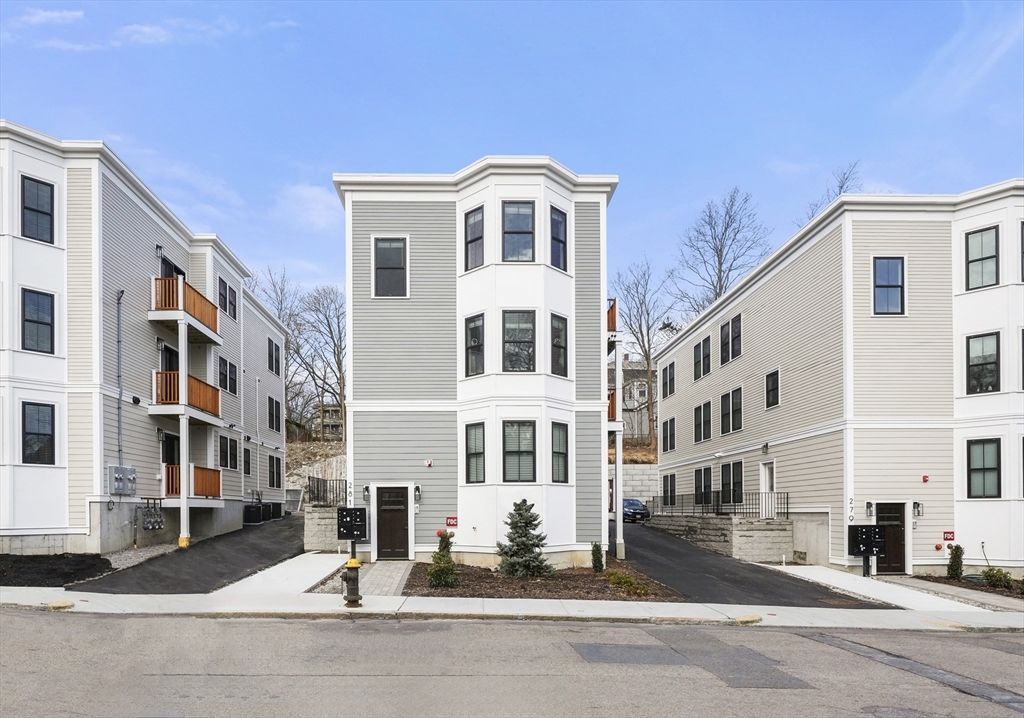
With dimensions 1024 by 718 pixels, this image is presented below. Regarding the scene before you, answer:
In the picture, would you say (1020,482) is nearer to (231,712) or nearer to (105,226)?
(231,712)

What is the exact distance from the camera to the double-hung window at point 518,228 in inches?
882

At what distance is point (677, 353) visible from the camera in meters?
41.9

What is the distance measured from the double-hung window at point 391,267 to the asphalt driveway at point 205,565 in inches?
304

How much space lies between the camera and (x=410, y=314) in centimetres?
2325

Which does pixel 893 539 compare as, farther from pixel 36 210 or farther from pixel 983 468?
pixel 36 210

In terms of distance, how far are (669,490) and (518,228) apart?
2324 cm

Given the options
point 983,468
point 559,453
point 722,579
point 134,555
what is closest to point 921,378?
point 983,468

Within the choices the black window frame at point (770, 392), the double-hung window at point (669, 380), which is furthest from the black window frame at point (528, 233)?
the double-hung window at point (669, 380)

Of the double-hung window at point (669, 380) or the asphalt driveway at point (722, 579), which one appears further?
the double-hung window at point (669, 380)

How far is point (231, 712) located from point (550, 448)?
13926 mm

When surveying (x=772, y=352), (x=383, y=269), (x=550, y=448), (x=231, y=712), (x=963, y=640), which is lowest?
(x=963, y=640)

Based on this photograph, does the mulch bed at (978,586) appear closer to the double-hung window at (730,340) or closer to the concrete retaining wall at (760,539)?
the concrete retaining wall at (760,539)

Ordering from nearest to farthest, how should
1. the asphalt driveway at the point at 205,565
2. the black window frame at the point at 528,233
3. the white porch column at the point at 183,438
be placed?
the asphalt driveway at the point at 205,565, the black window frame at the point at 528,233, the white porch column at the point at 183,438

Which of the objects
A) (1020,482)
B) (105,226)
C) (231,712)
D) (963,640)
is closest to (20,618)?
(231,712)
